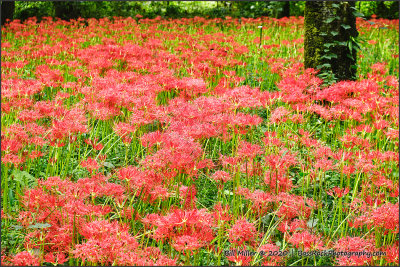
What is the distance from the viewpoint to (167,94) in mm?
4695

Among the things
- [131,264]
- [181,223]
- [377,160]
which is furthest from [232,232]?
[377,160]

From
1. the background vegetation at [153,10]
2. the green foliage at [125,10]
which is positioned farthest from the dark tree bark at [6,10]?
the background vegetation at [153,10]

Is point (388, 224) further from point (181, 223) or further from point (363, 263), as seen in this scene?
point (181, 223)

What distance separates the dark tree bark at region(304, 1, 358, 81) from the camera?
473 centimetres

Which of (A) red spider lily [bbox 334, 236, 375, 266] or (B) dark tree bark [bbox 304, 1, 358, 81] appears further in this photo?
(B) dark tree bark [bbox 304, 1, 358, 81]

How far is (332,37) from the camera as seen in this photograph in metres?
4.78

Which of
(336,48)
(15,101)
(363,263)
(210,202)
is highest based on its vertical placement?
(336,48)

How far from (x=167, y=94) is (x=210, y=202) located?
2.10 metres

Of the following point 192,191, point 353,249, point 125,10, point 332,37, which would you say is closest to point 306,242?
point 353,249

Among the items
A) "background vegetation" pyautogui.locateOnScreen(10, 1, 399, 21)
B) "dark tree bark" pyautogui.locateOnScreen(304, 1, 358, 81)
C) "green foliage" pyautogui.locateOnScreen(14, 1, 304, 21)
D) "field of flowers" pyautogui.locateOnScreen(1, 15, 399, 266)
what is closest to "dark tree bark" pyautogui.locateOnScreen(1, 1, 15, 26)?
"green foliage" pyautogui.locateOnScreen(14, 1, 304, 21)

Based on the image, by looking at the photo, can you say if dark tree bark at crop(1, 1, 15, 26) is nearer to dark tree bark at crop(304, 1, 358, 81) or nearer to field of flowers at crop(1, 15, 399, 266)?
field of flowers at crop(1, 15, 399, 266)

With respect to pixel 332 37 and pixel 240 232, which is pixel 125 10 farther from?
pixel 240 232

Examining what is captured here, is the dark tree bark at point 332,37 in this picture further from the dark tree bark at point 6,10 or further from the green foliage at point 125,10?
the dark tree bark at point 6,10

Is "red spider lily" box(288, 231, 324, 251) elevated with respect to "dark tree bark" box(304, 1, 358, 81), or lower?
lower
